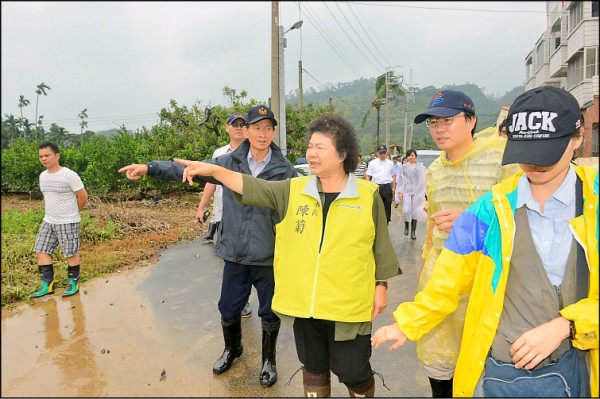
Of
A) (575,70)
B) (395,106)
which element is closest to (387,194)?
(575,70)

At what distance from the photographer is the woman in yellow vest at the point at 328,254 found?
6.86 feet

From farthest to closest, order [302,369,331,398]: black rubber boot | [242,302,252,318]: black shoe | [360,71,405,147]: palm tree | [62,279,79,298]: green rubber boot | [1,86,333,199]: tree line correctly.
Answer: [360,71,405,147]: palm tree
[1,86,333,199]: tree line
[62,279,79,298]: green rubber boot
[242,302,252,318]: black shoe
[302,369,331,398]: black rubber boot

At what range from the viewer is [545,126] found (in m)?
1.29

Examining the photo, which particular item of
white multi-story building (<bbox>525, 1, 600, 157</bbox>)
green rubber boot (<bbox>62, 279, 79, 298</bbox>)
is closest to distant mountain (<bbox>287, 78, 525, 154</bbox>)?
white multi-story building (<bbox>525, 1, 600, 157</bbox>)

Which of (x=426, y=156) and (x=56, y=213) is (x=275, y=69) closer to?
(x=426, y=156)

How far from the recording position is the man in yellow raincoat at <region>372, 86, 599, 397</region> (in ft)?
4.24

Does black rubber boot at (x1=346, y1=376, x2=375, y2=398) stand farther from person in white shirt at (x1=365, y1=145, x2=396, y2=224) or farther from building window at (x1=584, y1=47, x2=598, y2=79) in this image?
building window at (x1=584, y1=47, x2=598, y2=79)

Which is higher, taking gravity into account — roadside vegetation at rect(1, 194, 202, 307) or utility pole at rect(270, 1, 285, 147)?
utility pole at rect(270, 1, 285, 147)

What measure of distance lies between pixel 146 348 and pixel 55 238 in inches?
85.5

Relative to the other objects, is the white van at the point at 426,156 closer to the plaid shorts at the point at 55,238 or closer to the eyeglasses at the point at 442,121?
the plaid shorts at the point at 55,238

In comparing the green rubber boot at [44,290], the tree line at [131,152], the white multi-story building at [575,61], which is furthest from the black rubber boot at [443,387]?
the white multi-story building at [575,61]

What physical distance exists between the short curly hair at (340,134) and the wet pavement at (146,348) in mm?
1627

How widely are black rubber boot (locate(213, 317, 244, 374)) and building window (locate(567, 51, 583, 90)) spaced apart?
851 inches

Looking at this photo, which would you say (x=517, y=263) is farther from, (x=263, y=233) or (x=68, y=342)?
(x=68, y=342)
